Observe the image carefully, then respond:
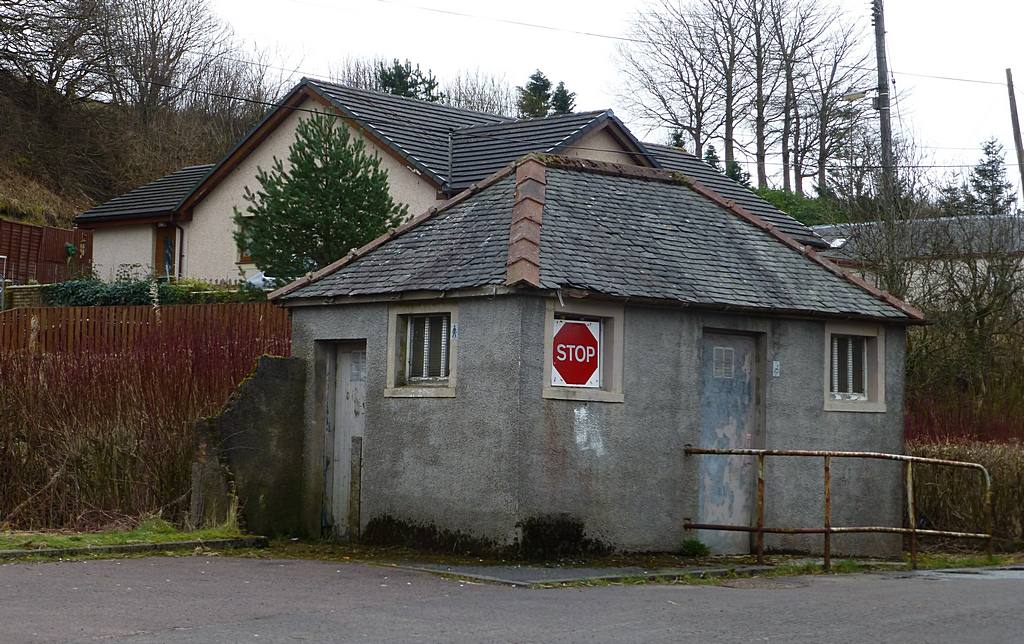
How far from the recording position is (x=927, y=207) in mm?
31219

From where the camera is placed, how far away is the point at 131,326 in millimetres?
22656

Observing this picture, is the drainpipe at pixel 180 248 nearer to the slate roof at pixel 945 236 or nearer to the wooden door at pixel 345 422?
the slate roof at pixel 945 236

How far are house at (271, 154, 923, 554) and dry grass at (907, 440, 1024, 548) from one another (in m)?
2.86

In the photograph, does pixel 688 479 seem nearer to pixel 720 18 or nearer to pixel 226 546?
pixel 226 546

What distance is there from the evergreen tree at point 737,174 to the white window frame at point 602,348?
3500 centimetres

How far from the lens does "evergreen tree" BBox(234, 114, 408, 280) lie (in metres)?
23.0

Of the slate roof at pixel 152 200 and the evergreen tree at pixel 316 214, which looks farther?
the slate roof at pixel 152 200

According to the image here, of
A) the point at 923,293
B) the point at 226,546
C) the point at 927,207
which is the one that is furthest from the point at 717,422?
the point at 927,207

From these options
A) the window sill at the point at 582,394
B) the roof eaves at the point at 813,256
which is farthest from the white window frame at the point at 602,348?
the roof eaves at the point at 813,256

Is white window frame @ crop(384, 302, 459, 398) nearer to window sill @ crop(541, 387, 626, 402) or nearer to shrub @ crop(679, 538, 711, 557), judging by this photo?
window sill @ crop(541, 387, 626, 402)

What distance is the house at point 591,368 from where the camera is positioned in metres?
14.3

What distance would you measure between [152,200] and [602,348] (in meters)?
26.6

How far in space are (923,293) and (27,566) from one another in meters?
21.5

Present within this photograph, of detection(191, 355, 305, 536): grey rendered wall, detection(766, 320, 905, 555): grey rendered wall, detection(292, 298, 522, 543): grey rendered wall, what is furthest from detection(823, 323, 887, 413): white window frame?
detection(191, 355, 305, 536): grey rendered wall
